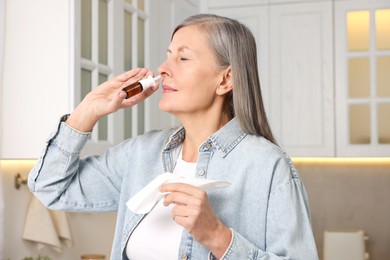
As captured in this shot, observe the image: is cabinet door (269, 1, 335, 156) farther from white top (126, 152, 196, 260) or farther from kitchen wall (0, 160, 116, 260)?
white top (126, 152, 196, 260)

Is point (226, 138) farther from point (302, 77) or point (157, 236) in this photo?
point (302, 77)

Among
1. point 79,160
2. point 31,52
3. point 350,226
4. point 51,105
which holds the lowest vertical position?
point 350,226

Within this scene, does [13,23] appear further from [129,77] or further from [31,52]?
[129,77]

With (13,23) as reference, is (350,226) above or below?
below

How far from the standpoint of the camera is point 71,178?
60.3 inches

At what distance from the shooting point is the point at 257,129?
1.46m

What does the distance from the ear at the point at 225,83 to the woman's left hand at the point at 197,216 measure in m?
0.30

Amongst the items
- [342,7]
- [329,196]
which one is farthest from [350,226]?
[342,7]

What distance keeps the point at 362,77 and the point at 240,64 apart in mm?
2287

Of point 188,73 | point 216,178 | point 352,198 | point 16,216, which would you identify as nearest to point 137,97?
point 188,73

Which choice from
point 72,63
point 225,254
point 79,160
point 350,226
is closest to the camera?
point 225,254

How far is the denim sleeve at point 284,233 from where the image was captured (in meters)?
1.29

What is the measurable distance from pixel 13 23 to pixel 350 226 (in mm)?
2406

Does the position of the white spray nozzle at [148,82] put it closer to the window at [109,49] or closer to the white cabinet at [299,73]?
the window at [109,49]
